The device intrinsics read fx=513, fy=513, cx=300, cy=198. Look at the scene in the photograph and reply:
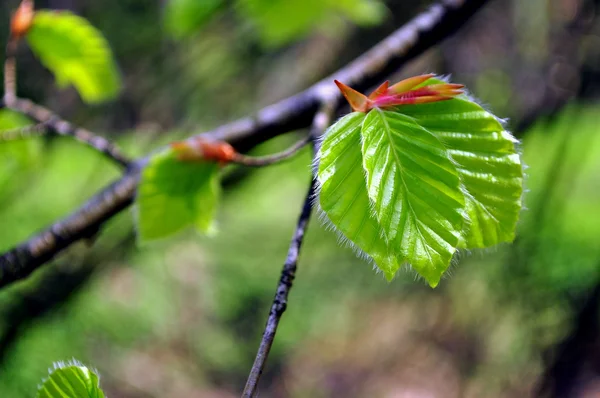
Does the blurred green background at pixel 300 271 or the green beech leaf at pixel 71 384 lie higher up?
the green beech leaf at pixel 71 384

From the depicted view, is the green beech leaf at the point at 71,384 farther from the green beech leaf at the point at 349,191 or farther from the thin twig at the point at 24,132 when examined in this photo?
the thin twig at the point at 24,132

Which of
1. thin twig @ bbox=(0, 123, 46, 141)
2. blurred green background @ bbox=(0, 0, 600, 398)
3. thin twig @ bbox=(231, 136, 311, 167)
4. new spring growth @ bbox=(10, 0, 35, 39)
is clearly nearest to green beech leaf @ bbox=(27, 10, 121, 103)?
new spring growth @ bbox=(10, 0, 35, 39)

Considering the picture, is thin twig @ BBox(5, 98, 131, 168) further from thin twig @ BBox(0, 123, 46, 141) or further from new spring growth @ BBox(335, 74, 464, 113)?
new spring growth @ BBox(335, 74, 464, 113)

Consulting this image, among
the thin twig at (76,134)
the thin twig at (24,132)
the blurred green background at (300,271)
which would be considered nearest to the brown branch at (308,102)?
the thin twig at (76,134)

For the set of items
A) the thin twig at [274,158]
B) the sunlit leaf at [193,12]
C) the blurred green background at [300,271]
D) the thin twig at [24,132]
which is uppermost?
the sunlit leaf at [193,12]

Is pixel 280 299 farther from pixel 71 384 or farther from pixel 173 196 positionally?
pixel 173 196

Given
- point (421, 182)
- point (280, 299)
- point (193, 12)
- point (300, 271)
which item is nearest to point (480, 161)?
point (421, 182)
